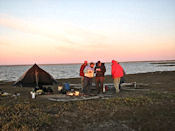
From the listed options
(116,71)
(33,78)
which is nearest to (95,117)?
(116,71)

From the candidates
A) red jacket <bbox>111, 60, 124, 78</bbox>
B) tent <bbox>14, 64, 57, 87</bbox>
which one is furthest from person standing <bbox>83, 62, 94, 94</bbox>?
tent <bbox>14, 64, 57, 87</bbox>

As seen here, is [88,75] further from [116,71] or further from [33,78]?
[33,78]

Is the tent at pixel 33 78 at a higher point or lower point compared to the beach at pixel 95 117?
higher

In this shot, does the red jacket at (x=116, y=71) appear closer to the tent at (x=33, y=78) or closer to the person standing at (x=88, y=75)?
the person standing at (x=88, y=75)

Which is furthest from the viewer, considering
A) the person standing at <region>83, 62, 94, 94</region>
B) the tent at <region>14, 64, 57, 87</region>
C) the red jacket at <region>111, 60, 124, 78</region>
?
the tent at <region>14, 64, 57, 87</region>

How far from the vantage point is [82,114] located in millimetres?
6930

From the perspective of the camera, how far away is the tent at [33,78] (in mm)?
12398

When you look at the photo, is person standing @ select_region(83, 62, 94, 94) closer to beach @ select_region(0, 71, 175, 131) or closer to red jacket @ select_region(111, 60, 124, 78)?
red jacket @ select_region(111, 60, 124, 78)

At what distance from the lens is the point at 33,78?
12.8 m

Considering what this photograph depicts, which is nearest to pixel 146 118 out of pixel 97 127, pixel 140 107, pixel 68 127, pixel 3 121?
pixel 140 107

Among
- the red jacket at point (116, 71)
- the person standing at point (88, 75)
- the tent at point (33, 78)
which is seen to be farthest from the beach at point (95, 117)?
the tent at point (33, 78)

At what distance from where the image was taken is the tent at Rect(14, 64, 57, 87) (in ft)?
40.7

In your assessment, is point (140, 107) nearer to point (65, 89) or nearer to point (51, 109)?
point (51, 109)

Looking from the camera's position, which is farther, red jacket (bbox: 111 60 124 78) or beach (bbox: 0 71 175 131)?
red jacket (bbox: 111 60 124 78)
